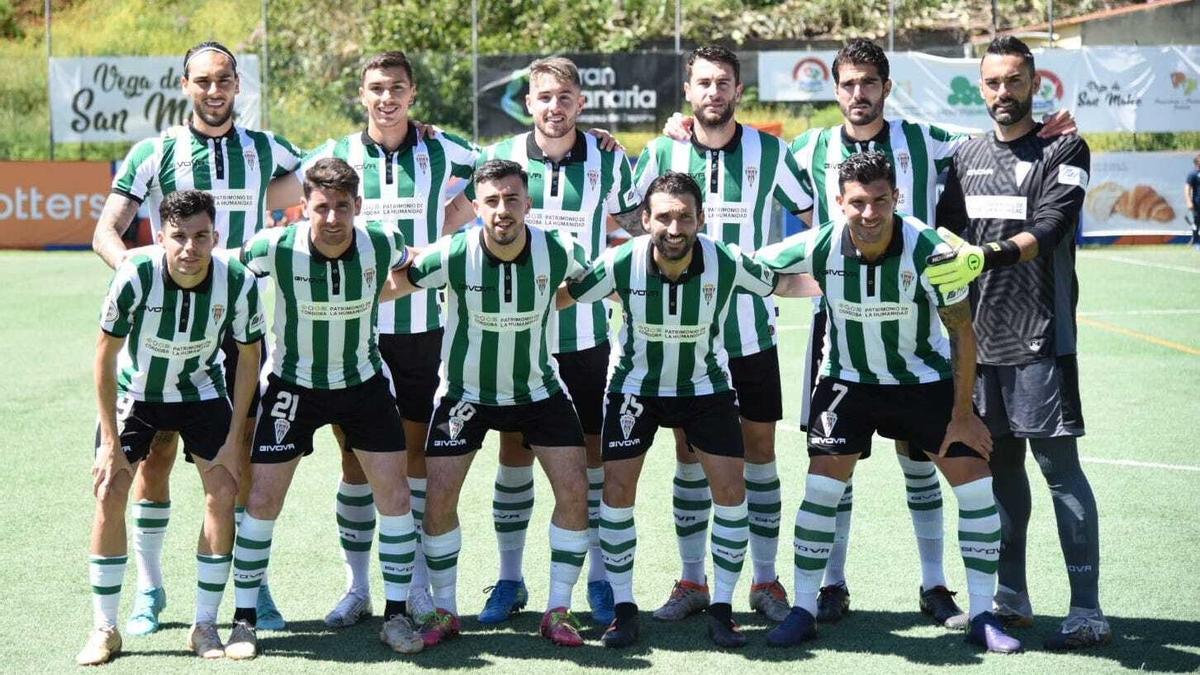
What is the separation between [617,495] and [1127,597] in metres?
2.18

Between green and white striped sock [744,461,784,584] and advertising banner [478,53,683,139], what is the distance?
17.5 m

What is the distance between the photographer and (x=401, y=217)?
6.07 meters

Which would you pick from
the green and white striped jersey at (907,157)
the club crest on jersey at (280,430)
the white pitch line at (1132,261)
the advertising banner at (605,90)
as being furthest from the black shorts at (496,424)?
the advertising banner at (605,90)

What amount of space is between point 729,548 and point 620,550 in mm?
419

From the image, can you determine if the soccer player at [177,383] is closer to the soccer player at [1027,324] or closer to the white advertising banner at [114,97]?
the soccer player at [1027,324]

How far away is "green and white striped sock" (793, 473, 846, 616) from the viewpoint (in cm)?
541

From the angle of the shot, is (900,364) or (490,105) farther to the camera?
(490,105)

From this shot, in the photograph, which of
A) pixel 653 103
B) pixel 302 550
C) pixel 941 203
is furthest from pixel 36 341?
pixel 653 103

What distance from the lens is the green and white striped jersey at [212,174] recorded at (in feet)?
19.5

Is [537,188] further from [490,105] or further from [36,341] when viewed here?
[490,105]

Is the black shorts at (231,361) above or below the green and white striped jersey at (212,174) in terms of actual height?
below

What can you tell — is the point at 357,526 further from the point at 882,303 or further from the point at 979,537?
the point at 979,537

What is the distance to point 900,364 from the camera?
5.44 meters

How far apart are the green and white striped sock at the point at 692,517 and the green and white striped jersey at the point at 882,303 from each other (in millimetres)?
781
